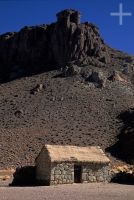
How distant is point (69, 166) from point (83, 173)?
3.73 ft

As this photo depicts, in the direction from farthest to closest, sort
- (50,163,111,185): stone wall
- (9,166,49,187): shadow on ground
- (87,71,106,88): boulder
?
(87,71,106,88): boulder
(9,166,49,187): shadow on ground
(50,163,111,185): stone wall

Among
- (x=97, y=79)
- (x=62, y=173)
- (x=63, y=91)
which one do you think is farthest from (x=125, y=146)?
(x=62, y=173)

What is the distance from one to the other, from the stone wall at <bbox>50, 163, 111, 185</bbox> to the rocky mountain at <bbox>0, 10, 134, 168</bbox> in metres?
16.6

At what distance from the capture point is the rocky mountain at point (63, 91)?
62.5 metres

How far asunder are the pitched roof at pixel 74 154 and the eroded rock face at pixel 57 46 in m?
51.5

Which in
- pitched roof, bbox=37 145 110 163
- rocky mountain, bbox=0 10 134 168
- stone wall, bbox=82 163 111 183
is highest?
rocky mountain, bbox=0 10 134 168

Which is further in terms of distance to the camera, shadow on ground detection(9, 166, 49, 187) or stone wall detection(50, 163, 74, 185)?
shadow on ground detection(9, 166, 49, 187)

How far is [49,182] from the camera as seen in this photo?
1428 inches

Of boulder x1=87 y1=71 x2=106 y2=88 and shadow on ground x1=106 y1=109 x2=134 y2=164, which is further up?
boulder x1=87 y1=71 x2=106 y2=88

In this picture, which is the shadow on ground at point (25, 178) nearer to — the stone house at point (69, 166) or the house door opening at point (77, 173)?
the stone house at point (69, 166)

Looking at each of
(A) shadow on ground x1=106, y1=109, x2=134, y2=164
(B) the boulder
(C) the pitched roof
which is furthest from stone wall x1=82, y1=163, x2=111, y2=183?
(B) the boulder

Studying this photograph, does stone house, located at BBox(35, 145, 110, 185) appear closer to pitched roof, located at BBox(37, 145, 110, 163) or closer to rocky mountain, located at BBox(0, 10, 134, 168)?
pitched roof, located at BBox(37, 145, 110, 163)

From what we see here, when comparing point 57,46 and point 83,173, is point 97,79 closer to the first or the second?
point 57,46

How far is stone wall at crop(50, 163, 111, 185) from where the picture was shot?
120ft
